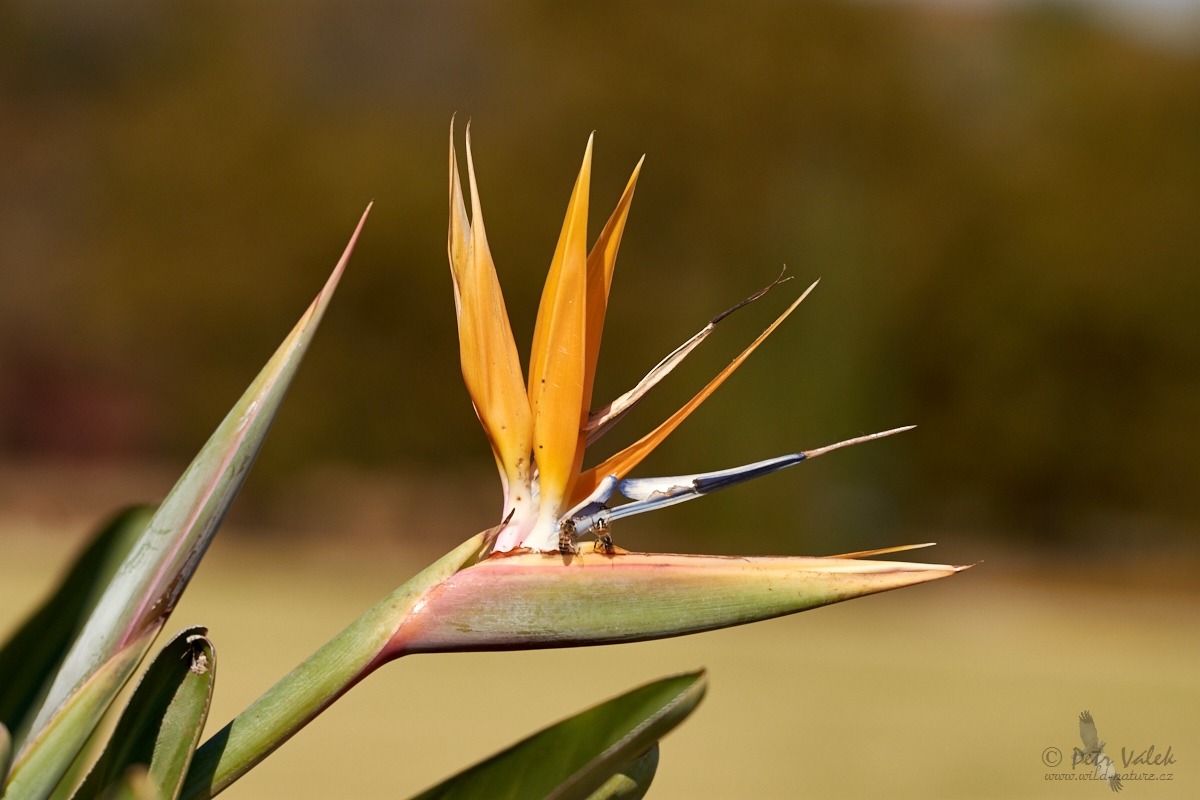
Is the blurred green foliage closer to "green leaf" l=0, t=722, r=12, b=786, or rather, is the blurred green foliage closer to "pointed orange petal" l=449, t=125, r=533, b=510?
"pointed orange petal" l=449, t=125, r=533, b=510

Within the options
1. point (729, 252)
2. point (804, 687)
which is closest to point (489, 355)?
point (804, 687)

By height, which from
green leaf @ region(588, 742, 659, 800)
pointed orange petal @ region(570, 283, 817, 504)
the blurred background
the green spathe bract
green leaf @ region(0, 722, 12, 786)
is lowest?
green leaf @ region(588, 742, 659, 800)

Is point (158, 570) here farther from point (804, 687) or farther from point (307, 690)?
point (804, 687)

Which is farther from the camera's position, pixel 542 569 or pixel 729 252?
pixel 729 252

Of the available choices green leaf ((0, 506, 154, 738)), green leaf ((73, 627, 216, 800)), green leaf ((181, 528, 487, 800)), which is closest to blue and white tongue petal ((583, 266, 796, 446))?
green leaf ((181, 528, 487, 800))

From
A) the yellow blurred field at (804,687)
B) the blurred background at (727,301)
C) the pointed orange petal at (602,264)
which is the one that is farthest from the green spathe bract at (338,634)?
the blurred background at (727,301)

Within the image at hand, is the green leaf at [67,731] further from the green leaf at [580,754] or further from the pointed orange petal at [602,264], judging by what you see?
the pointed orange petal at [602,264]
